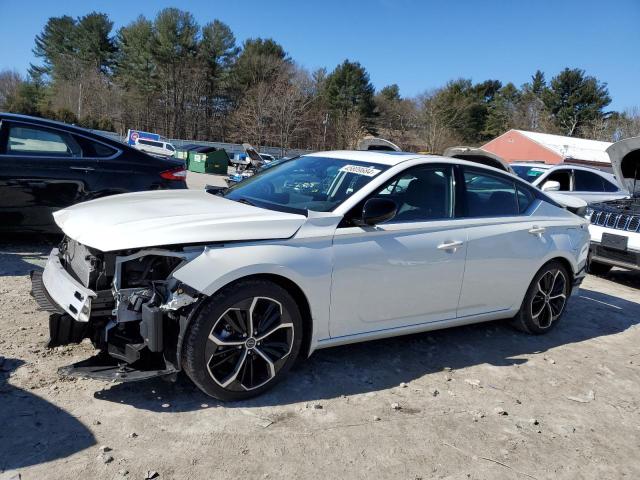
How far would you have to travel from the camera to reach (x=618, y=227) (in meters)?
7.57

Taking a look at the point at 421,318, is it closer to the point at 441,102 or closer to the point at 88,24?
the point at 441,102

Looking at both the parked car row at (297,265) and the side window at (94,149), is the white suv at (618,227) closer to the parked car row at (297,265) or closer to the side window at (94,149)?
the parked car row at (297,265)

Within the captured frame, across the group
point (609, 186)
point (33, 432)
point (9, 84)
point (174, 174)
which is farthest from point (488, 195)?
point (9, 84)

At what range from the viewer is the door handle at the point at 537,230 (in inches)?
181

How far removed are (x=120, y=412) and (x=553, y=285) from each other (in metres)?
4.01

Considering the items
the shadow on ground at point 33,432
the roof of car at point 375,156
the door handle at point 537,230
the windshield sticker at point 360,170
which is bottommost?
the shadow on ground at point 33,432

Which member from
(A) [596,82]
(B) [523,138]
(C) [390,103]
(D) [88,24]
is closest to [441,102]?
(C) [390,103]

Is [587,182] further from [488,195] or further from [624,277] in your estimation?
[488,195]

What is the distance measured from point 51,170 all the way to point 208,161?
25932mm

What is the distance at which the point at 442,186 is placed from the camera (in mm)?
4180

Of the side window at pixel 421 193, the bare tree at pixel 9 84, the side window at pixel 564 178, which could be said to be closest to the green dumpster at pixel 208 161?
the side window at pixel 564 178

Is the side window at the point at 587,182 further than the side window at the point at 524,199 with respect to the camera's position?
Yes

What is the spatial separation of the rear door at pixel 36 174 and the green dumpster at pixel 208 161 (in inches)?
1013

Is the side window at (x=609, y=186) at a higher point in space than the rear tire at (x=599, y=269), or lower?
higher
